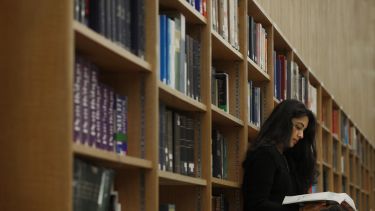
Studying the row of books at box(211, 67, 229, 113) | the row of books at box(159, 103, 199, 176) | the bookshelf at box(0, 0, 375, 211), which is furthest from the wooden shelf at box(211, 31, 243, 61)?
the row of books at box(159, 103, 199, 176)

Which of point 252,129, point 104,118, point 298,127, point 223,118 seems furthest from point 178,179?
point 252,129

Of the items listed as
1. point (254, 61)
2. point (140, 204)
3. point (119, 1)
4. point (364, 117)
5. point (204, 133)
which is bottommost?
point (140, 204)

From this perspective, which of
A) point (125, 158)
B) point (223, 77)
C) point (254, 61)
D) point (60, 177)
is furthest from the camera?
point (254, 61)

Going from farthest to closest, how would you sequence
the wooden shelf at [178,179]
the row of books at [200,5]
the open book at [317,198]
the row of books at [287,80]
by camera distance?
1. the row of books at [287,80]
2. the open book at [317,198]
3. the row of books at [200,5]
4. the wooden shelf at [178,179]

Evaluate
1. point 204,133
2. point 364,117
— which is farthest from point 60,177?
point 364,117

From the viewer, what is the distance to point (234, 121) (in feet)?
13.3

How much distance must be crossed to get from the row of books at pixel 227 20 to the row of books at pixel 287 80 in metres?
0.98

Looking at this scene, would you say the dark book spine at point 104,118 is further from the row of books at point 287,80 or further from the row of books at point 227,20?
the row of books at point 287,80

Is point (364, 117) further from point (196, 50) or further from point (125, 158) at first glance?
point (125, 158)

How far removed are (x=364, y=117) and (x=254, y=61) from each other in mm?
7901

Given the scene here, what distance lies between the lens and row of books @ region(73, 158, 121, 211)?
209cm

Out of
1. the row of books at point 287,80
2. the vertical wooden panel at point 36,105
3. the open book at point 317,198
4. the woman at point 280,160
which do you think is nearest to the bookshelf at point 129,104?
the vertical wooden panel at point 36,105

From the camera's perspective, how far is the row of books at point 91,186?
2088 millimetres

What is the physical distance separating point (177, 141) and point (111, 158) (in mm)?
873
